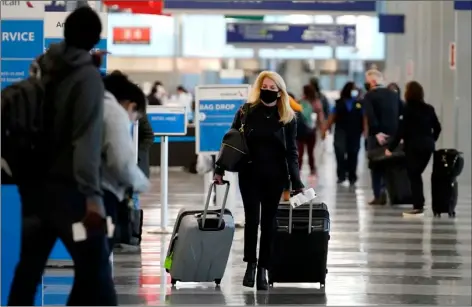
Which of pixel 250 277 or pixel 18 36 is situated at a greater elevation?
pixel 18 36

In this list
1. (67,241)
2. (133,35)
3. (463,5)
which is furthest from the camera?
(133,35)

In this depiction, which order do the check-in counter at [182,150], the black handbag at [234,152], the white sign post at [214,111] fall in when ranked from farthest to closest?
the check-in counter at [182,150] < the white sign post at [214,111] < the black handbag at [234,152]

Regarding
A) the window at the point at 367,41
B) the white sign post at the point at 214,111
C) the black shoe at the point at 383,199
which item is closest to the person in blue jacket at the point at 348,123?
the black shoe at the point at 383,199

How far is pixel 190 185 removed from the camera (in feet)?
68.8

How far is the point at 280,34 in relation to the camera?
38.4 metres

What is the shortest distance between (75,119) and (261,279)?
4.15 metres

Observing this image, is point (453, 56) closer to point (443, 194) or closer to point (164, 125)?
point (443, 194)

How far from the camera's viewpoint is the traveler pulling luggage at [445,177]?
607 inches

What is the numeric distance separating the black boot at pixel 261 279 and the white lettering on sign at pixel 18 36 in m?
2.63

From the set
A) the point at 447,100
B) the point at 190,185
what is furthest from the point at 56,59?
the point at 447,100

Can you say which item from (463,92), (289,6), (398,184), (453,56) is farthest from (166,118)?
(289,6)

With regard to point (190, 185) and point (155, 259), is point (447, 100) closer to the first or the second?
point (190, 185)

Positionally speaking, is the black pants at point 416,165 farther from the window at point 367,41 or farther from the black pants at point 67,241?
→ the window at point 367,41

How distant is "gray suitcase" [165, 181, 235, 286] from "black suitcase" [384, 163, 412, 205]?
7249 millimetres
